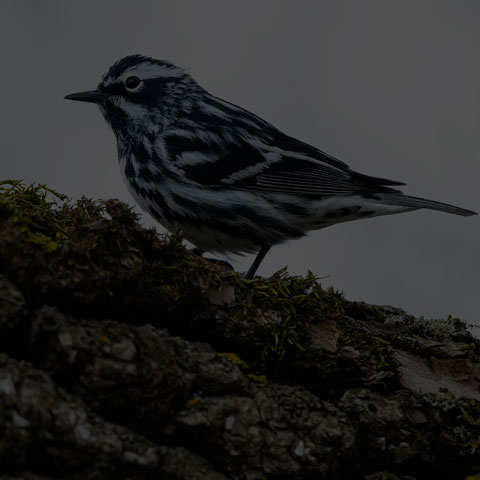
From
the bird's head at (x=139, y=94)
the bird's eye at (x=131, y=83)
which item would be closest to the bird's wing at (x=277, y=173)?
Answer: the bird's head at (x=139, y=94)

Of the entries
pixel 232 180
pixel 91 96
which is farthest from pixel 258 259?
pixel 91 96

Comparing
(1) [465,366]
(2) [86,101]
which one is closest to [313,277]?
(1) [465,366]

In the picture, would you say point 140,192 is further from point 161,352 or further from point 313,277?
point 161,352

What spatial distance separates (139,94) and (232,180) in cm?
167

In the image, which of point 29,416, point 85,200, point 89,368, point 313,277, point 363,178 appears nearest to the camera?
point 29,416

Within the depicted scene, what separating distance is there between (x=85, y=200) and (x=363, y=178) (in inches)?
133

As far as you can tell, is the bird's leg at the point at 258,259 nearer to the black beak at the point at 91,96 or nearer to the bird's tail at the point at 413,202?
the bird's tail at the point at 413,202

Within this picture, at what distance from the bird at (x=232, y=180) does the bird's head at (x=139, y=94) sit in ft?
0.06

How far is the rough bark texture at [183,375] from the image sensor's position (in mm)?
3215

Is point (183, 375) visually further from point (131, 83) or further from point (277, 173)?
point (131, 83)

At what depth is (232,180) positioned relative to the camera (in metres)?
6.69

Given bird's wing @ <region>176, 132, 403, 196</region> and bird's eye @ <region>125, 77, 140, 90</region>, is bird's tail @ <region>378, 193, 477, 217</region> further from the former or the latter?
bird's eye @ <region>125, 77, 140, 90</region>

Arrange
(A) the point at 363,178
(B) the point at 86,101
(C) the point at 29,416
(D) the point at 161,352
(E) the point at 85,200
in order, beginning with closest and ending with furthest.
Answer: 1. (C) the point at 29,416
2. (D) the point at 161,352
3. (E) the point at 85,200
4. (A) the point at 363,178
5. (B) the point at 86,101

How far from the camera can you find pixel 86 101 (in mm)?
7762
